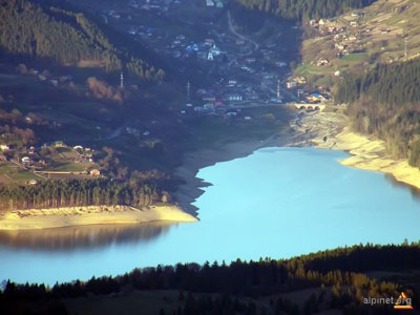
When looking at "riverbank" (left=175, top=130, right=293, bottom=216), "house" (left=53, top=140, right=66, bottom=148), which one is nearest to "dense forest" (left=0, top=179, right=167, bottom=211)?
"riverbank" (left=175, top=130, right=293, bottom=216)

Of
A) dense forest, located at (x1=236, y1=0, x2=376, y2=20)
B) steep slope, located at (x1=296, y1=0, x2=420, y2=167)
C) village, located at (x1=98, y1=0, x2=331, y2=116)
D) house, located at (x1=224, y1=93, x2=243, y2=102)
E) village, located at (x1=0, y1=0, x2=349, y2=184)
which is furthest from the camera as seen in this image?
dense forest, located at (x1=236, y1=0, x2=376, y2=20)

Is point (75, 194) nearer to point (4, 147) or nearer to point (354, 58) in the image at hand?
point (4, 147)

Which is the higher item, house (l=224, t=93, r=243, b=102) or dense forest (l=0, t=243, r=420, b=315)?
house (l=224, t=93, r=243, b=102)

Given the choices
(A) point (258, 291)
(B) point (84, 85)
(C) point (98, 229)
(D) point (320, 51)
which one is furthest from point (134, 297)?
(D) point (320, 51)

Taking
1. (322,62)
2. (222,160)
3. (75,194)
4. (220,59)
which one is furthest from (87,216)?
(220,59)
